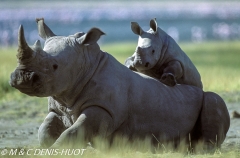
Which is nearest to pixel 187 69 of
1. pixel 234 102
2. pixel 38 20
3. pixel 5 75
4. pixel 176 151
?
pixel 176 151

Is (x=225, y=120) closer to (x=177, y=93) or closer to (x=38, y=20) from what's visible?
(x=177, y=93)

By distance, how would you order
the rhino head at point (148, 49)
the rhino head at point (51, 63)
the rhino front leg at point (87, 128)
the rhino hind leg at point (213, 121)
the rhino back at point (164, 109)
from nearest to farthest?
the rhino head at point (51, 63) < the rhino front leg at point (87, 128) < the rhino back at point (164, 109) < the rhino hind leg at point (213, 121) < the rhino head at point (148, 49)

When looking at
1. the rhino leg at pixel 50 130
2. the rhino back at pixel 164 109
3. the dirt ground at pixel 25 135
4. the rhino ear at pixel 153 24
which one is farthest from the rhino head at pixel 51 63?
the dirt ground at pixel 25 135

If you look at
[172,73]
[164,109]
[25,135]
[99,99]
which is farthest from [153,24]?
[25,135]

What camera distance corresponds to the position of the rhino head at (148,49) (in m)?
10.5

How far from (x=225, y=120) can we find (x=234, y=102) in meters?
3.59

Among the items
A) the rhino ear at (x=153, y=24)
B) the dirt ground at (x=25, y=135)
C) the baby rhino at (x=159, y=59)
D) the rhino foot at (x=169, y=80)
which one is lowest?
the dirt ground at (x=25, y=135)

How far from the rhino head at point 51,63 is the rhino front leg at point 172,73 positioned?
3.51ft

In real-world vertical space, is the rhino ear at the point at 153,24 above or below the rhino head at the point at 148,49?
above

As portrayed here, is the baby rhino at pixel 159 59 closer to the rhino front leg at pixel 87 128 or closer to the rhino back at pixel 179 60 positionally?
the rhino back at pixel 179 60

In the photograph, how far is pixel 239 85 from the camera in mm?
15688

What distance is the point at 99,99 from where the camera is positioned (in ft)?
30.8

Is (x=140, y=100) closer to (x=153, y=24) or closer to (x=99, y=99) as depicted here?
(x=99, y=99)

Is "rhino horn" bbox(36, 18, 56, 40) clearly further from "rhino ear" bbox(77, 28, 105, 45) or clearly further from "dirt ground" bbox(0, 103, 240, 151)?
"dirt ground" bbox(0, 103, 240, 151)
